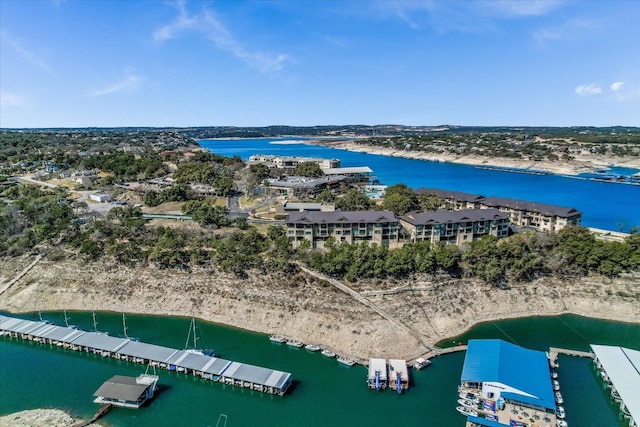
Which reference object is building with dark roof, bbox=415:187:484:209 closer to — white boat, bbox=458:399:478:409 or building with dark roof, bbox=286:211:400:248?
building with dark roof, bbox=286:211:400:248

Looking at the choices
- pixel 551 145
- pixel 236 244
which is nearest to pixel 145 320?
pixel 236 244

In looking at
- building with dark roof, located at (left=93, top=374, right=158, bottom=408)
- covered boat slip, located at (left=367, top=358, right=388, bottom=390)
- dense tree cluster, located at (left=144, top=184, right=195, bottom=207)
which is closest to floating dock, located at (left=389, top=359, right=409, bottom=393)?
covered boat slip, located at (left=367, top=358, right=388, bottom=390)

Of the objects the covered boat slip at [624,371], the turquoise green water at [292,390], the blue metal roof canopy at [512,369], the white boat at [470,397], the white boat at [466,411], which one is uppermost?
the blue metal roof canopy at [512,369]

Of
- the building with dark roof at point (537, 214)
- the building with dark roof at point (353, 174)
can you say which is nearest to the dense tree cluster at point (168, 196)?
the building with dark roof at point (353, 174)

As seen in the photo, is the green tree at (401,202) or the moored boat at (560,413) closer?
the moored boat at (560,413)

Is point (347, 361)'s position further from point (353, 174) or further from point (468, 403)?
point (353, 174)

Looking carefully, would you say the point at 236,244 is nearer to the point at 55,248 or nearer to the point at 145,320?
the point at 145,320

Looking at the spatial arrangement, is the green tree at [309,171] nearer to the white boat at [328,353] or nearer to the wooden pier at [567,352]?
the white boat at [328,353]
